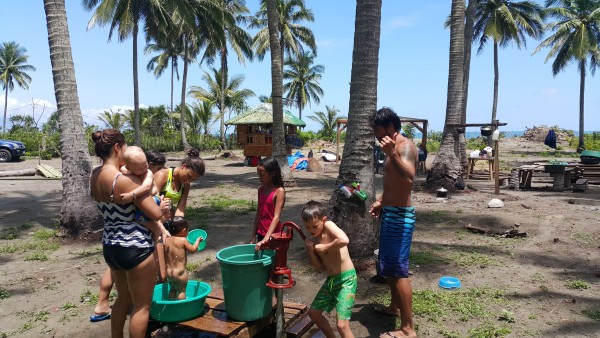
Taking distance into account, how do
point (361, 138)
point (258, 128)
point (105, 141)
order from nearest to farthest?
1. point (105, 141)
2. point (361, 138)
3. point (258, 128)

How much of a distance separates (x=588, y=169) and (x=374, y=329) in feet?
42.9

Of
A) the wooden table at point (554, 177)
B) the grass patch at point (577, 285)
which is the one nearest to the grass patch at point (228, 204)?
the grass patch at point (577, 285)

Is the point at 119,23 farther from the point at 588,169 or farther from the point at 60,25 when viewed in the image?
the point at 588,169

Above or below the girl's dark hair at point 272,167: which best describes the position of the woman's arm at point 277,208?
below

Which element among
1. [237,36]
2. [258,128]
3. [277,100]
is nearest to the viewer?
[277,100]

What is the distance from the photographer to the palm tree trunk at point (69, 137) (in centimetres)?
696

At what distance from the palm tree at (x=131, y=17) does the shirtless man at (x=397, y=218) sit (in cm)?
2222

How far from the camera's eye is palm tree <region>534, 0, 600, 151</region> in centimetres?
3127

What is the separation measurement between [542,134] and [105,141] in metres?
44.4

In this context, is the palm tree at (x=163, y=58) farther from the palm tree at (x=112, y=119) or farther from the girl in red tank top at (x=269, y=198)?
the girl in red tank top at (x=269, y=198)

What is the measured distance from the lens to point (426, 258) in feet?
18.7

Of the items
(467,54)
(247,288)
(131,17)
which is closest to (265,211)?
(247,288)

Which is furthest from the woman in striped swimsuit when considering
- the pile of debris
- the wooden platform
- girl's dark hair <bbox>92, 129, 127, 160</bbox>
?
the pile of debris

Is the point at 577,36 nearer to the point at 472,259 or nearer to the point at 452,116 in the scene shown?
the point at 452,116
